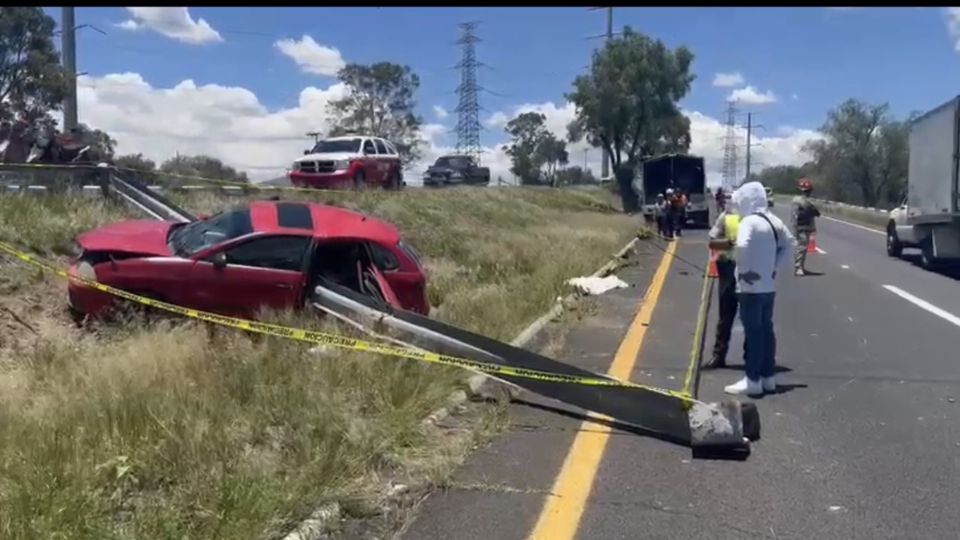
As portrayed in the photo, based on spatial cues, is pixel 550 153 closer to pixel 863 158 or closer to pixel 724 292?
pixel 863 158

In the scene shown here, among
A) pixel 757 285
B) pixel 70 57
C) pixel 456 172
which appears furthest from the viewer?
pixel 456 172

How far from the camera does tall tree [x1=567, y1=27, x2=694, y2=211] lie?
6769cm

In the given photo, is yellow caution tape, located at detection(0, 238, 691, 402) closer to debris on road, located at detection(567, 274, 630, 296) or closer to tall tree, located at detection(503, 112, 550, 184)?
debris on road, located at detection(567, 274, 630, 296)

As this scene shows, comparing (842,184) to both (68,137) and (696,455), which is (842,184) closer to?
(68,137)

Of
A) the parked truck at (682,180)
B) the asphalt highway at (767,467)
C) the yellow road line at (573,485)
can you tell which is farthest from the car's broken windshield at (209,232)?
the parked truck at (682,180)

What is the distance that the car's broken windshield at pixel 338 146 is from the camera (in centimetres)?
3111

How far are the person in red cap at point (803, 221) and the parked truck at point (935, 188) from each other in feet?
9.00

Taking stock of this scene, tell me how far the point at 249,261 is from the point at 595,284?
8188 mm

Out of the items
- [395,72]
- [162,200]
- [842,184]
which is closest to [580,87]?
[395,72]

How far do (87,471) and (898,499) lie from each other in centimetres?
441

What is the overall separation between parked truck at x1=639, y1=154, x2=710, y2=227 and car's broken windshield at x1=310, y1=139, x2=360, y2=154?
19.3 m

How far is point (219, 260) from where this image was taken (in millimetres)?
10938

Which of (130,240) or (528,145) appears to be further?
(528,145)

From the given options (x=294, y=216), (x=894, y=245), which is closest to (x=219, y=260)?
(x=294, y=216)
